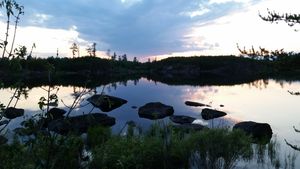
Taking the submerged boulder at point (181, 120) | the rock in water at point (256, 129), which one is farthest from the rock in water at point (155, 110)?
the rock in water at point (256, 129)

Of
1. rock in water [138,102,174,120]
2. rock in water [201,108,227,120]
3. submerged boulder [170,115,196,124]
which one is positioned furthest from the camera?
rock in water [138,102,174,120]

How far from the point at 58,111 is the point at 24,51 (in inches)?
1456

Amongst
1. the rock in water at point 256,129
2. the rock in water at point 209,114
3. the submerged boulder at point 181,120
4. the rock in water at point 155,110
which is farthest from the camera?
the rock in water at point 155,110

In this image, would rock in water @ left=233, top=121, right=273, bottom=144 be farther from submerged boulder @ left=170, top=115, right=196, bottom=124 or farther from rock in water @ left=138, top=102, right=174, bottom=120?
rock in water @ left=138, top=102, right=174, bottom=120

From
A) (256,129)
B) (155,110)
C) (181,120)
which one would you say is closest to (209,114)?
(181,120)

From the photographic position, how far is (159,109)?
1774 inches


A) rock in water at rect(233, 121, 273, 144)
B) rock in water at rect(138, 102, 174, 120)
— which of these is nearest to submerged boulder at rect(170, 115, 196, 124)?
rock in water at rect(138, 102, 174, 120)

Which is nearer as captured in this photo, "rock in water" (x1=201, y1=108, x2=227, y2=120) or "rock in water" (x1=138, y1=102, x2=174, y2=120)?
"rock in water" (x1=201, y1=108, x2=227, y2=120)

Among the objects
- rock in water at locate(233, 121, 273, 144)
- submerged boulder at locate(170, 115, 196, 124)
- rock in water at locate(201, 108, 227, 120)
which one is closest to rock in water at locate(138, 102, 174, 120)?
submerged boulder at locate(170, 115, 196, 124)

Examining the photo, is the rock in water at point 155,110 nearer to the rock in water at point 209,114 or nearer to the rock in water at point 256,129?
the rock in water at point 209,114

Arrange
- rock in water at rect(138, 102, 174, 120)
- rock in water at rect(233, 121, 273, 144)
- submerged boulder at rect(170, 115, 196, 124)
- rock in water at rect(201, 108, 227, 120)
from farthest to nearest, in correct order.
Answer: rock in water at rect(138, 102, 174, 120), rock in water at rect(201, 108, 227, 120), submerged boulder at rect(170, 115, 196, 124), rock in water at rect(233, 121, 273, 144)

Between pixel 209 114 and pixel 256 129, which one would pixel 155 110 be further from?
pixel 256 129

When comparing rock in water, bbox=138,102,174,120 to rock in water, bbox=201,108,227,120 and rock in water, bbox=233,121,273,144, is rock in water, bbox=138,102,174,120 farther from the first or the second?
rock in water, bbox=233,121,273,144

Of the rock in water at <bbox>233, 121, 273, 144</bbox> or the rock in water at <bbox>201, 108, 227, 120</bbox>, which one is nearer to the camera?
the rock in water at <bbox>233, 121, 273, 144</bbox>
